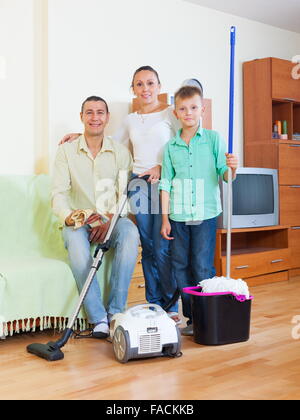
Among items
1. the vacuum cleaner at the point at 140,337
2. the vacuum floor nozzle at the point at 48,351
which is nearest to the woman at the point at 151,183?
the vacuum cleaner at the point at 140,337

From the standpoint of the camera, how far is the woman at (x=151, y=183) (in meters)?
2.95

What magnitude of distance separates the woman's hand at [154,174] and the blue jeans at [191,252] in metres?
0.24

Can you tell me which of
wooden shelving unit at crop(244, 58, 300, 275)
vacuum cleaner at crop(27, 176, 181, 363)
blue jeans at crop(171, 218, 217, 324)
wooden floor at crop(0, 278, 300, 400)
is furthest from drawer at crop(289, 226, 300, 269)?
vacuum cleaner at crop(27, 176, 181, 363)

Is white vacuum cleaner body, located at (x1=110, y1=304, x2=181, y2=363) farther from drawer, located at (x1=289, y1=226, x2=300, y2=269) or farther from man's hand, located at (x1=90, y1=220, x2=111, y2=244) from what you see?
drawer, located at (x1=289, y1=226, x2=300, y2=269)

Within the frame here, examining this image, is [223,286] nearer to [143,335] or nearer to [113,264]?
[143,335]

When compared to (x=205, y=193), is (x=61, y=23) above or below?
above

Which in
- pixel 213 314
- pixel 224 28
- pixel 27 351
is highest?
pixel 224 28

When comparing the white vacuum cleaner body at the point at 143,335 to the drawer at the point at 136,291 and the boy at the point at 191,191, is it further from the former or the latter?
the drawer at the point at 136,291

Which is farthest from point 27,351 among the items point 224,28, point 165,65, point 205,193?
point 224,28

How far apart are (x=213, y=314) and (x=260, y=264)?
2021mm

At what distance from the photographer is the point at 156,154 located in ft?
9.77

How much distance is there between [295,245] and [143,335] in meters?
2.86
